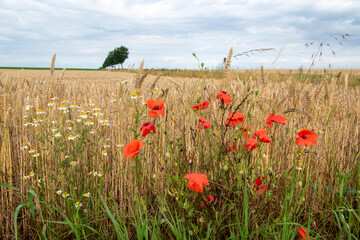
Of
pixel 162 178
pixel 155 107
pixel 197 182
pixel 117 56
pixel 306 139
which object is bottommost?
pixel 162 178

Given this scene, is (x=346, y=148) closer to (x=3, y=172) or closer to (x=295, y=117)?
(x=295, y=117)

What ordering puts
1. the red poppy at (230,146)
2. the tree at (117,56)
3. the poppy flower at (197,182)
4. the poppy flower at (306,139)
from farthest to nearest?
the tree at (117,56) → the red poppy at (230,146) → the poppy flower at (306,139) → the poppy flower at (197,182)

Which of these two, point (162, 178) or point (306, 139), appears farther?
point (162, 178)

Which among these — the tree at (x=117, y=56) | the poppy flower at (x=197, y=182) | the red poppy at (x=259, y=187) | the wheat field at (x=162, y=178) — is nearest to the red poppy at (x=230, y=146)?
the wheat field at (x=162, y=178)

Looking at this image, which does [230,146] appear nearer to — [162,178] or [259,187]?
[259,187]

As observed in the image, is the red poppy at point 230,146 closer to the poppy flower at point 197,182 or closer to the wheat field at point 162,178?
the wheat field at point 162,178

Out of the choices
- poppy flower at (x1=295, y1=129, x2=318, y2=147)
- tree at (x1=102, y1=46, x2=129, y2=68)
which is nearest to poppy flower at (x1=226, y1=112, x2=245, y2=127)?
poppy flower at (x1=295, y1=129, x2=318, y2=147)

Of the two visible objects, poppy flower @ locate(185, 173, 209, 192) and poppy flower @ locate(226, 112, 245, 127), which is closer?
poppy flower @ locate(185, 173, 209, 192)

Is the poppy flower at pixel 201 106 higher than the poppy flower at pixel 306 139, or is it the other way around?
the poppy flower at pixel 201 106

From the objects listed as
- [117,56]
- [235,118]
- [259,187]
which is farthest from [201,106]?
[117,56]

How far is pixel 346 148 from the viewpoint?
1955mm

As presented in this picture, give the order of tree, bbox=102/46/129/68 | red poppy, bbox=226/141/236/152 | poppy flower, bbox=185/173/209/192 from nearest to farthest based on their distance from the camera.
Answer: poppy flower, bbox=185/173/209/192
red poppy, bbox=226/141/236/152
tree, bbox=102/46/129/68

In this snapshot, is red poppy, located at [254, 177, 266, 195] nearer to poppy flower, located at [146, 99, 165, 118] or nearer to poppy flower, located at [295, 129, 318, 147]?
poppy flower, located at [295, 129, 318, 147]

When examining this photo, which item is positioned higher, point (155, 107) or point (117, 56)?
point (117, 56)
